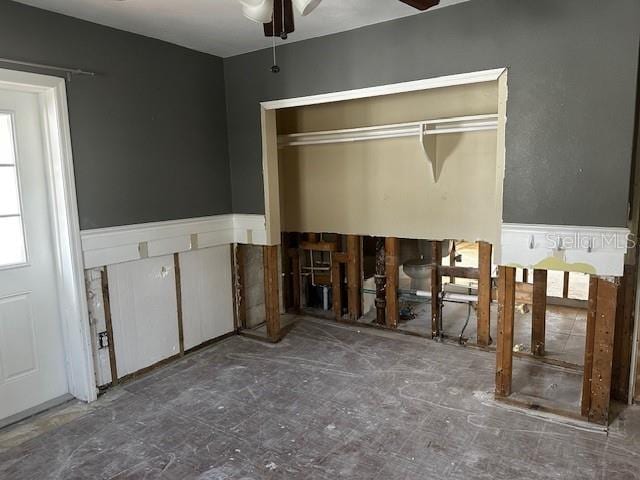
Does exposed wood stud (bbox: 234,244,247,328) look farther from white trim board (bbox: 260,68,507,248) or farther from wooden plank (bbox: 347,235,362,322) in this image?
wooden plank (bbox: 347,235,362,322)

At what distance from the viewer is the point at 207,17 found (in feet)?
9.38

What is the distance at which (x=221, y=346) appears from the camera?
12.7ft

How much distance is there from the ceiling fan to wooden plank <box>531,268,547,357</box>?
2.17 metres

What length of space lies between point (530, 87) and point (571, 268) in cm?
107

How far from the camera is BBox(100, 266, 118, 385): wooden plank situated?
3.03 meters

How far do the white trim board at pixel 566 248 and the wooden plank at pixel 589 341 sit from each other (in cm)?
11

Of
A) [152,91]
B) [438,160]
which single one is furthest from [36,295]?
[438,160]

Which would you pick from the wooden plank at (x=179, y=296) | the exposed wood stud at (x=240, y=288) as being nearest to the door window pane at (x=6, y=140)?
the wooden plank at (x=179, y=296)

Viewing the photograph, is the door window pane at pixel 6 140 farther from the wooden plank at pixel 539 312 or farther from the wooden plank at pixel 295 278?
the wooden plank at pixel 539 312

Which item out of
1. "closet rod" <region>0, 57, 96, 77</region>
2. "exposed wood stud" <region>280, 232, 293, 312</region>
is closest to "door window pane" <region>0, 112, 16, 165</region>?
"closet rod" <region>0, 57, 96, 77</region>

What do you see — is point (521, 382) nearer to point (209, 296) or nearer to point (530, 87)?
point (530, 87)

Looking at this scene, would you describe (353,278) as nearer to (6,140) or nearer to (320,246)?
(320,246)

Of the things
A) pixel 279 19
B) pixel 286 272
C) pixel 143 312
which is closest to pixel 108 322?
pixel 143 312

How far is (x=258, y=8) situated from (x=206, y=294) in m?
2.64
